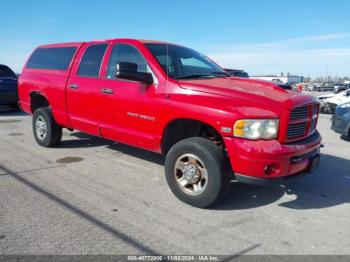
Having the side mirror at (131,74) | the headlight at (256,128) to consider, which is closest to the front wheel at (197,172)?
the headlight at (256,128)

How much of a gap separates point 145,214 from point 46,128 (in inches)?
140

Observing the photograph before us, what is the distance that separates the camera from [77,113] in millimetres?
5625

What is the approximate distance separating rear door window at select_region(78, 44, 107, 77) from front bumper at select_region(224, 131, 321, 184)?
2.64 m

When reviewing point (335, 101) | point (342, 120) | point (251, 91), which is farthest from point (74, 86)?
point (335, 101)

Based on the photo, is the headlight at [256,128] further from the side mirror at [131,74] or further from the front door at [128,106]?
the side mirror at [131,74]

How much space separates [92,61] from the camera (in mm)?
5410

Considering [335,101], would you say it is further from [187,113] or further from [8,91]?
[8,91]

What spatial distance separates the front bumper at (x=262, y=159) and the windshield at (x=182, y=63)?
1402 mm

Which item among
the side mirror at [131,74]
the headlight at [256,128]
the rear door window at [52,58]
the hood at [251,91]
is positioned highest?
the rear door window at [52,58]

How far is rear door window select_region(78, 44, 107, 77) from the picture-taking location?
5.25 meters

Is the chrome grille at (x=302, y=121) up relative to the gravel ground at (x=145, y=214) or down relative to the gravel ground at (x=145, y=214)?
up

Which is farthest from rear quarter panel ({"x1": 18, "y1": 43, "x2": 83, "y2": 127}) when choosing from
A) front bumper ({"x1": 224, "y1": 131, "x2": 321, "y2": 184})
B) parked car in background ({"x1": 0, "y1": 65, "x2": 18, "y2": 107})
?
parked car in background ({"x1": 0, "y1": 65, "x2": 18, "y2": 107})

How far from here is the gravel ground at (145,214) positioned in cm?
308

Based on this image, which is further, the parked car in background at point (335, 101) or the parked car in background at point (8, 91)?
the parked car in background at point (335, 101)
